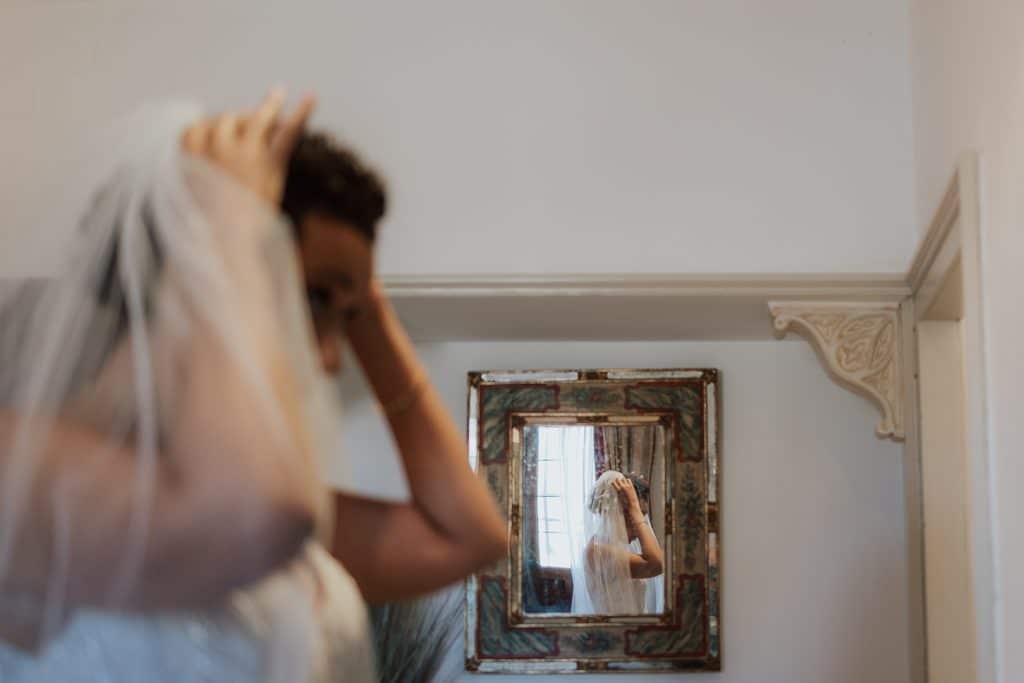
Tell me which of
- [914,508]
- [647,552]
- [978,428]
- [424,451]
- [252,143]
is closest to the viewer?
[252,143]

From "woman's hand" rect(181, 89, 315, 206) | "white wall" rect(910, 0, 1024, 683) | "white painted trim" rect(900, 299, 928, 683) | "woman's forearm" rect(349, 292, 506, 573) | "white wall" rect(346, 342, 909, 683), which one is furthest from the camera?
"white wall" rect(346, 342, 909, 683)

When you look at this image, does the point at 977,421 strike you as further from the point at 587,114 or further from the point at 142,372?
the point at 142,372

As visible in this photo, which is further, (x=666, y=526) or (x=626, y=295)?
(x=666, y=526)

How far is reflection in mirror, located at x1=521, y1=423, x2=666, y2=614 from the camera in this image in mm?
3465

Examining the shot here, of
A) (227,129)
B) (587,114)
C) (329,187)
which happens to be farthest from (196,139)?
(587,114)

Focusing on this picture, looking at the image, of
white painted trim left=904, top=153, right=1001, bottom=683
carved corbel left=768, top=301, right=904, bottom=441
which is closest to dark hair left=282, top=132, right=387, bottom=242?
white painted trim left=904, top=153, right=1001, bottom=683

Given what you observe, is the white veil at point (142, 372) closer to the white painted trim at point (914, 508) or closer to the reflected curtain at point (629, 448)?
the white painted trim at point (914, 508)

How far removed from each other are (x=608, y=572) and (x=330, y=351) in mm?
2457

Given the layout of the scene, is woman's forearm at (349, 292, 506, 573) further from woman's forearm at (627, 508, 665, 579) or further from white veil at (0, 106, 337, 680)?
woman's forearm at (627, 508, 665, 579)

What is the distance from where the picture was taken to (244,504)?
0.77 meters

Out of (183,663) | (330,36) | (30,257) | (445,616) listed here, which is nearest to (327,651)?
(183,663)

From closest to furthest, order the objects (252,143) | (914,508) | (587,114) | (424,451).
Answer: (252,143)
(424,451)
(914,508)
(587,114)

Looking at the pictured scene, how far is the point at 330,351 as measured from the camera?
1.12 meters

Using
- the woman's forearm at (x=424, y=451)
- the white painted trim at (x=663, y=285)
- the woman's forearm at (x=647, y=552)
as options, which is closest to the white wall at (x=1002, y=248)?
the white painted trim at (x=663, y=285)
